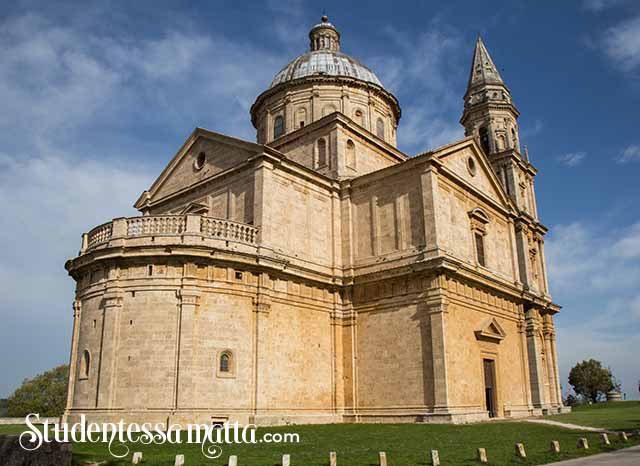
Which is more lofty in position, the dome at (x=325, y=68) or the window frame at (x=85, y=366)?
the dome at (x=325, y=68)

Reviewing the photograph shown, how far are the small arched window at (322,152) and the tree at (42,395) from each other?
4157 centimetres

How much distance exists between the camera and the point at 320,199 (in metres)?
27.6

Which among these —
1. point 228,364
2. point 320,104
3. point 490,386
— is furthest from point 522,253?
point 228,364

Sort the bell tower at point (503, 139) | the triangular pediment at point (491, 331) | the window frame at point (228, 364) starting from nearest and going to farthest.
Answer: the window frame at point (228, 364) → the triangular pediment at point (491, 331) → the bell tower at point (503, 139)

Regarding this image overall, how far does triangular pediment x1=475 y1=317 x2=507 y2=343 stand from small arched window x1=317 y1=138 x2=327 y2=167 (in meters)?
11.3

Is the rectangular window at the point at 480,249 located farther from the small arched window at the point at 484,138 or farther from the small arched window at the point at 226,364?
the small arched window at the point at 226,364

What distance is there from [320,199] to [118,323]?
10.9m

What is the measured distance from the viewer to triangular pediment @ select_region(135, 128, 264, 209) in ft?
88.1

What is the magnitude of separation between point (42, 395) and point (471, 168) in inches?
1946

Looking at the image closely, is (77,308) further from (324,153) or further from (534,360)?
(534,360)

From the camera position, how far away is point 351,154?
30188 mm

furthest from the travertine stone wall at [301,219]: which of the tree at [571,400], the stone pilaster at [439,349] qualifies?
the tree at [571,400]

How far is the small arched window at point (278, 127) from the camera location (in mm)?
35594

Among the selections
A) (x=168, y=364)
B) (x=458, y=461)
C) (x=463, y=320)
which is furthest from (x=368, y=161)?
(x=458, y=461)
